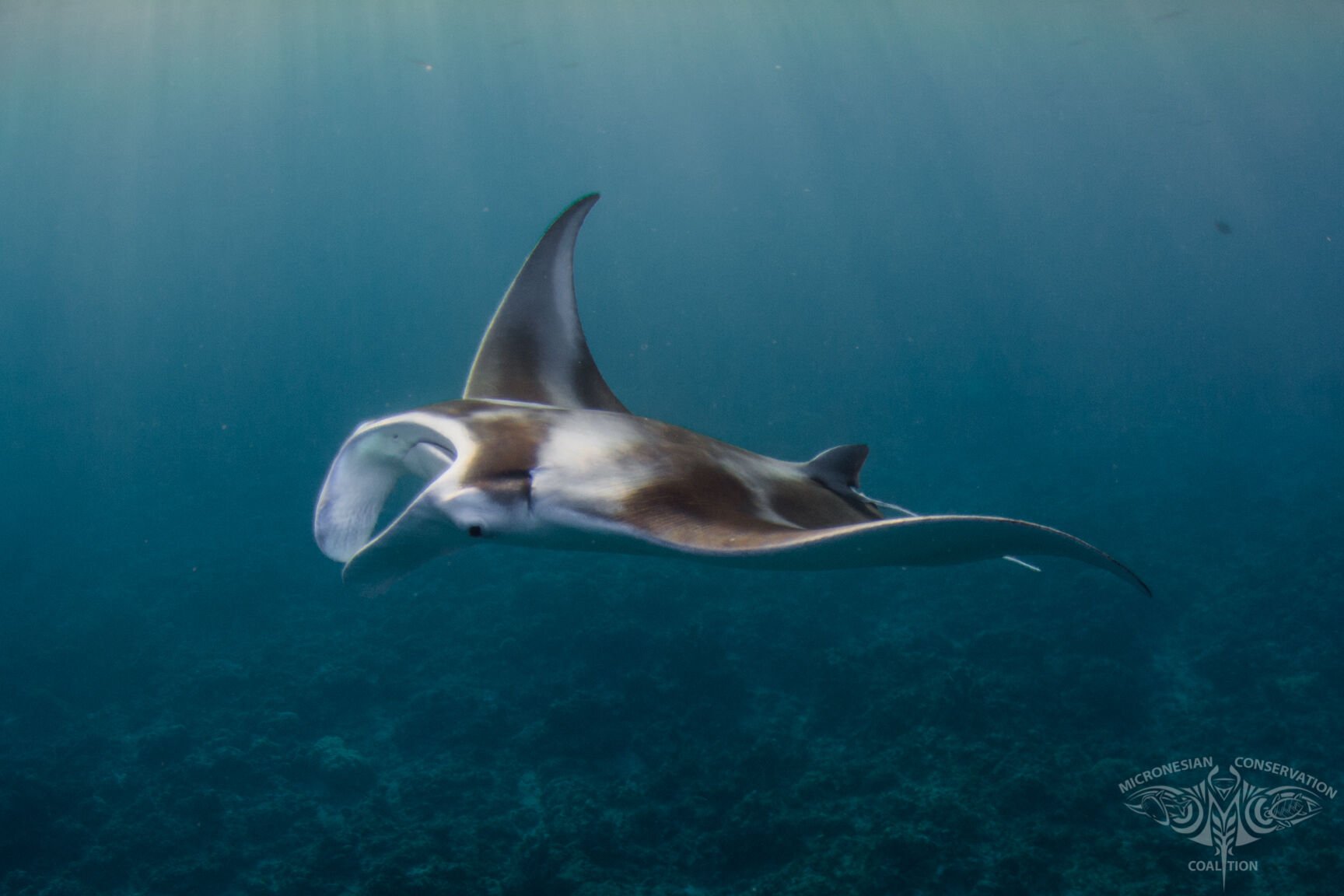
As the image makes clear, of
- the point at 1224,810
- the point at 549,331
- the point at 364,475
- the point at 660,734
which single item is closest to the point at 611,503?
the point at 364,475

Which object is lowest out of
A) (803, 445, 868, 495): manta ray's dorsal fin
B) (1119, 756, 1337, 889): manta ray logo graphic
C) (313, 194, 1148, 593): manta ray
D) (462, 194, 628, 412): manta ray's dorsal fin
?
(1119, 756, 1337, 889): manta ray logo graphic

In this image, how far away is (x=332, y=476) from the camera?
3.27 metres

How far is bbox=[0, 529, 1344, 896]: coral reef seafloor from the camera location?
6.11 meters

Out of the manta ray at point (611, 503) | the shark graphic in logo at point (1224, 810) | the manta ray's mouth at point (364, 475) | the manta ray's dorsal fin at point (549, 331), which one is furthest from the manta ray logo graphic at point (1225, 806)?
the manta ray's mouth at point (364, 475)

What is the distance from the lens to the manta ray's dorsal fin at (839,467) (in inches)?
146

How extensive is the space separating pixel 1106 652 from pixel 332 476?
33.3ft

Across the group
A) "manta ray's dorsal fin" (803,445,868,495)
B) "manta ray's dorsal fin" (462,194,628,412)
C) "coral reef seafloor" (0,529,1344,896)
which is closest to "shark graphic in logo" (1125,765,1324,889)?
"coral reef seafloor" (0,529,1344,896)

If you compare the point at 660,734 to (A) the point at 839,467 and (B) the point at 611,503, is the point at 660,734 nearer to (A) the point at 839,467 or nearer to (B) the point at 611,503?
(A) the point at 839,467

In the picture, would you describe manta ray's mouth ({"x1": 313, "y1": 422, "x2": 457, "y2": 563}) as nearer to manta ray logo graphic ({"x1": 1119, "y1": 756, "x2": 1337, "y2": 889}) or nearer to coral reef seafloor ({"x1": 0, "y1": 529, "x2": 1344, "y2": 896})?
coral reef seafloor ({"x1": 0, "y1": 529, "x2": 1344, "y2": 896})

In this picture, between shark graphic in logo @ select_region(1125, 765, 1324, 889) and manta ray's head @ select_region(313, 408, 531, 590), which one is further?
shark graphic in logo @ select_region(1125, 765, 1324, 889)

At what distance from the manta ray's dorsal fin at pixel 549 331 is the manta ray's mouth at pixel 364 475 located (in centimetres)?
121

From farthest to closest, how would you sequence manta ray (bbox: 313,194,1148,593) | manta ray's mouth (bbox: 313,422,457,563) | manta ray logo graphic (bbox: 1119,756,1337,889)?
1. manta ray logo graphic (bbox: 1119,756,1337,889)
2. manta ray's mouth (bbox: 313,422,457,563)
3. manta ray (bbox: 313,194,1148,593)

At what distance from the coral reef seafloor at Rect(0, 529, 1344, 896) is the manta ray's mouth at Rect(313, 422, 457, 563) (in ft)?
13.0

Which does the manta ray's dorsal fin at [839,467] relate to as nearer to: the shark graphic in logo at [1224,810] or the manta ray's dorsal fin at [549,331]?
the manta ray's dorsal fin at [549,331]
